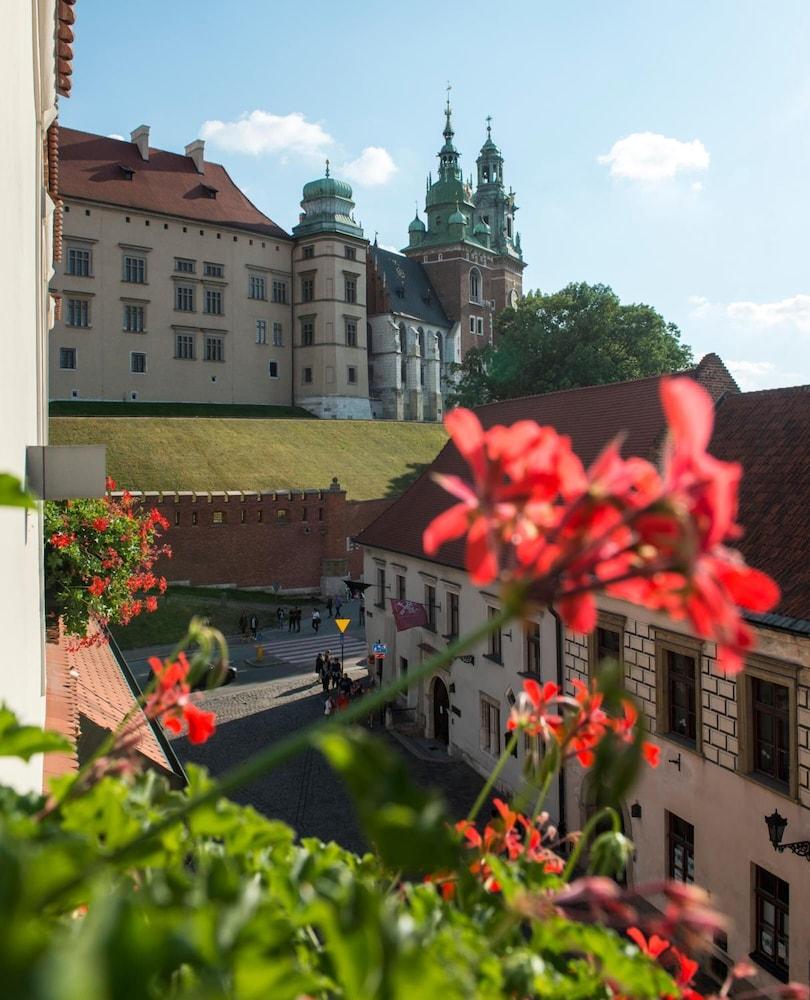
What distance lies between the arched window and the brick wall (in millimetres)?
41596

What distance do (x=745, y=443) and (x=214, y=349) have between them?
5075cm

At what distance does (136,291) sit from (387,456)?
20.0 m

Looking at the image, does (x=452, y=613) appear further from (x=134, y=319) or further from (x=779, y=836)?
(x=134, y=319)

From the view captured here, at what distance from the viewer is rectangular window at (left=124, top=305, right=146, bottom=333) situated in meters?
57.8

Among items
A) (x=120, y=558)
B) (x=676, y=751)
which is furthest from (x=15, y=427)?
(x=676, y=751)

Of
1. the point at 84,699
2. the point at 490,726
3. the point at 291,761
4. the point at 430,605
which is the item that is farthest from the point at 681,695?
the point at 430,605

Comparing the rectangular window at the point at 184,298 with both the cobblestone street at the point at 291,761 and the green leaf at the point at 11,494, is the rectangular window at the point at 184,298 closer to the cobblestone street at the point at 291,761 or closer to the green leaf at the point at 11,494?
the cobblestone street at the point at 291,761

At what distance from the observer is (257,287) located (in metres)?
64.3

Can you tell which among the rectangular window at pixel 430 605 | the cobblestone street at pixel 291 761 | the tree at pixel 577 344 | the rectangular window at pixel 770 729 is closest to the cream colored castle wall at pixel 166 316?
the tree at pixel 577 344

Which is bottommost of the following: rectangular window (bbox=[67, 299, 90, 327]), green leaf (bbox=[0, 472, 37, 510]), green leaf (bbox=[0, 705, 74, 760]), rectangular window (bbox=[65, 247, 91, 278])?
green leaf (bbox=[0, 705, 74, 760])

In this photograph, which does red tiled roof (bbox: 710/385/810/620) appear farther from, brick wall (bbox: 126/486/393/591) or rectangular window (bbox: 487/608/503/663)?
brick wall (bbox: 126/486/393/591)

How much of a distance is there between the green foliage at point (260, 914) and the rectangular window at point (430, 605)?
21.8m

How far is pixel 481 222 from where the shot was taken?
89.2 meters

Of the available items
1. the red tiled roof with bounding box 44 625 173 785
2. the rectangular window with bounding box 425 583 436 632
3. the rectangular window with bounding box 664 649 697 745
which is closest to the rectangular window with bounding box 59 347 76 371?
the rectangular window with bounding box 425 583 436 632
